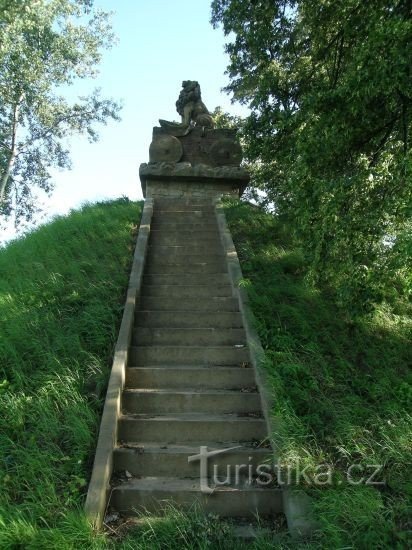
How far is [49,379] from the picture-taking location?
4.21 m

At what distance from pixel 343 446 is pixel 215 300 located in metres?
2.82

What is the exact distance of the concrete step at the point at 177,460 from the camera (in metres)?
3.73

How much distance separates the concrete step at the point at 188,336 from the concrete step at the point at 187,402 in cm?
98

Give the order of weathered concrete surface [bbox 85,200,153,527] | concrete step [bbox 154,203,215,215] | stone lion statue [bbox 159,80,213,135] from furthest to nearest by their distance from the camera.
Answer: stone lion statue [bbox 159,80,213,135] → concrete step [bbox 154,203,215,215] → weathered concrete surface [bbox 85,200,153,527]

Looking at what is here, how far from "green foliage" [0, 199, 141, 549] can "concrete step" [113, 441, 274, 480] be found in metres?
0.35

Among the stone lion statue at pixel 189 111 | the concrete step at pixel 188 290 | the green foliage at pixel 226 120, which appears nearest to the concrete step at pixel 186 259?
the concrete step at pixel 188 290

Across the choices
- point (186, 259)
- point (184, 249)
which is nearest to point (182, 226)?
point (184, 249)

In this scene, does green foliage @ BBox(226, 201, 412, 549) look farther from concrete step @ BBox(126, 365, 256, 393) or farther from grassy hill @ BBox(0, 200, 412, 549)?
concrete step @ BBox(126, 365, 256, 393)

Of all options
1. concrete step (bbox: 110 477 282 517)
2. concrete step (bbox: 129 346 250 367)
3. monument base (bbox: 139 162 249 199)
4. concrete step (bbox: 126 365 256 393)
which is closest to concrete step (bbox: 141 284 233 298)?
concrete step (bbox: 129 346 250 367)

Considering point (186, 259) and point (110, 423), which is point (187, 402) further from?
point (186, 259)

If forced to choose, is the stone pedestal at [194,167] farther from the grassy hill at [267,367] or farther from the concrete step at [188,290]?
the concrete step at [188,290]

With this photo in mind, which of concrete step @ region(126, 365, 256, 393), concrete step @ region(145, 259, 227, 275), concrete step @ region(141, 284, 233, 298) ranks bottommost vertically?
concrete step @ region(126, 365, 256, 393)

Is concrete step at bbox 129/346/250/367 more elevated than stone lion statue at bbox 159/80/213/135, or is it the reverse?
stone lion statue at bbox 159/80/213/135

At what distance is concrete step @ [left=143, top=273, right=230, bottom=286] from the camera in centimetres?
658
